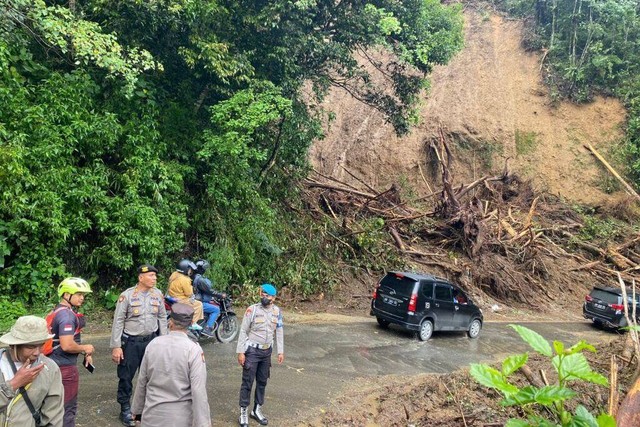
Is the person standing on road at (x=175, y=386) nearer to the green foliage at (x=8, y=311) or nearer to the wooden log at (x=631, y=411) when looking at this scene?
the wooden log at (x=631, y=411)

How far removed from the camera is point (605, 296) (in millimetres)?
16781

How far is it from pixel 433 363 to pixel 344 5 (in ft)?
33.2

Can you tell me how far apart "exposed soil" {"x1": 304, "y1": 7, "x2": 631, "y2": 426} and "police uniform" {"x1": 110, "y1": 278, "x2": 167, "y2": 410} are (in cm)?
1367

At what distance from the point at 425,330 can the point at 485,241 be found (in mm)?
8763

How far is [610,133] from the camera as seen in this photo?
1162 inches

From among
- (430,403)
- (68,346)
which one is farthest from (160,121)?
(430,403)

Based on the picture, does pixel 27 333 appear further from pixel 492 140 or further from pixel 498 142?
pixel 498 142

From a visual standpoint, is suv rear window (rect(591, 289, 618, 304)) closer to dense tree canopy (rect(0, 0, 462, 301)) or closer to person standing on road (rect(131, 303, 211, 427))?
dense tree canopy (rect(0, 0, 462, 301))

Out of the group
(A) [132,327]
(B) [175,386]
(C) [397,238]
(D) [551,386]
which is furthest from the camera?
(C) [397,238]

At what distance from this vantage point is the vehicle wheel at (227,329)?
990 cm

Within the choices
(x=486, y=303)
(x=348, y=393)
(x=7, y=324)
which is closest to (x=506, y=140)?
(x=486, y=303)

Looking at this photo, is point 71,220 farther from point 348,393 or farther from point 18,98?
point 348,393

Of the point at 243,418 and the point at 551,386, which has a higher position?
the point at 551,386

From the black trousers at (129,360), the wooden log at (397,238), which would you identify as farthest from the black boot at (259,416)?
the wooden log at (397,238)
